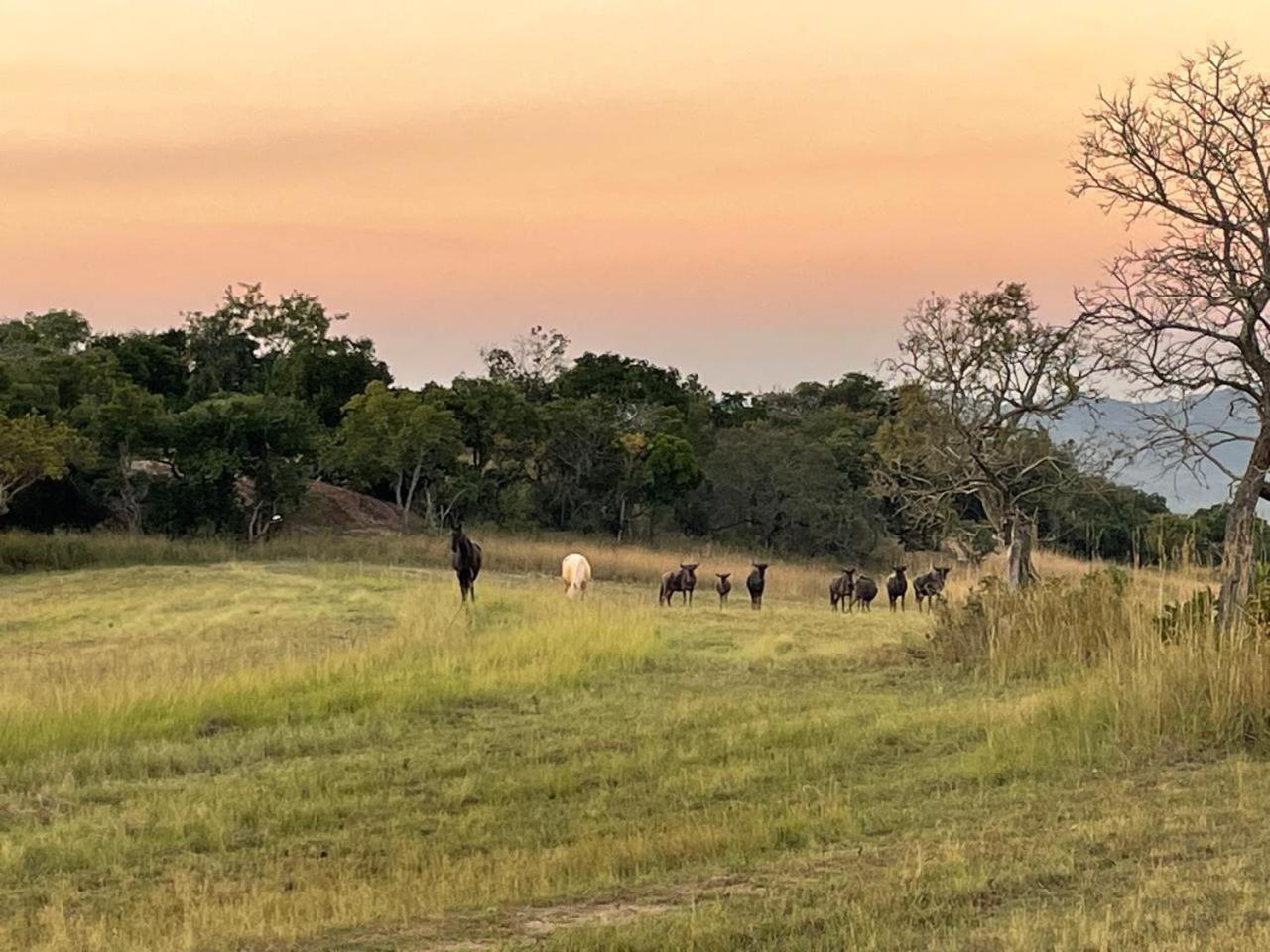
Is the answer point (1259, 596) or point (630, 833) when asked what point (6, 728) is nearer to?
point (630, 833)

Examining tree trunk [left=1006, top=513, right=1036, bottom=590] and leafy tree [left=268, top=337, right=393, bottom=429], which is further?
leafy tree [left=268, top=337, right=393, bottom=429]

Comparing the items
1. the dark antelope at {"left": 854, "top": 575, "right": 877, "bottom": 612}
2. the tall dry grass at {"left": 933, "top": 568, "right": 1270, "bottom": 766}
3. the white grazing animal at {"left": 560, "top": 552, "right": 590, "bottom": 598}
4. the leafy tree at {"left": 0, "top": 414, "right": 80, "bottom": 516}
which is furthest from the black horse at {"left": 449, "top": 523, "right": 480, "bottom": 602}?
the leafy tree at {"left": 0, "top": 414, "right": 80, "bottom": 516}

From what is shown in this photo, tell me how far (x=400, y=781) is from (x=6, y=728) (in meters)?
3.83

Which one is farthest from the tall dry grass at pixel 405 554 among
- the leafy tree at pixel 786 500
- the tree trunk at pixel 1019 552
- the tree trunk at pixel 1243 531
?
the tree trunk at pixel 1243 531

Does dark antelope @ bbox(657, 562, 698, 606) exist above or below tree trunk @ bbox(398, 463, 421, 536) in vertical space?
below

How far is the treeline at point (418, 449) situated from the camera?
3706cm

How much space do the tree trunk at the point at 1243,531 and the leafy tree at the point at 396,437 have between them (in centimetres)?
3094

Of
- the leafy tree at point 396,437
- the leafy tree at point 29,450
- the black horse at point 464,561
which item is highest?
the leafy tree at point 396,437

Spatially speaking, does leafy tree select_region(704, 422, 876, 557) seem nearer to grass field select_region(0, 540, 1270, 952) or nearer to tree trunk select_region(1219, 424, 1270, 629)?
grass field select_region(0, 540, 1270, 952)

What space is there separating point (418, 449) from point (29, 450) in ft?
40.7

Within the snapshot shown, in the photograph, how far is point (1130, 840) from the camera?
6832mm

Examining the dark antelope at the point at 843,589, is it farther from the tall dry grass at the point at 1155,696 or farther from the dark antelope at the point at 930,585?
the tall dry grass at the point at 1155,696

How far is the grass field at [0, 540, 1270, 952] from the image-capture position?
594 cm

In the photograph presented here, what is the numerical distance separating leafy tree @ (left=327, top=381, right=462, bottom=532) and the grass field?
23.2 m
